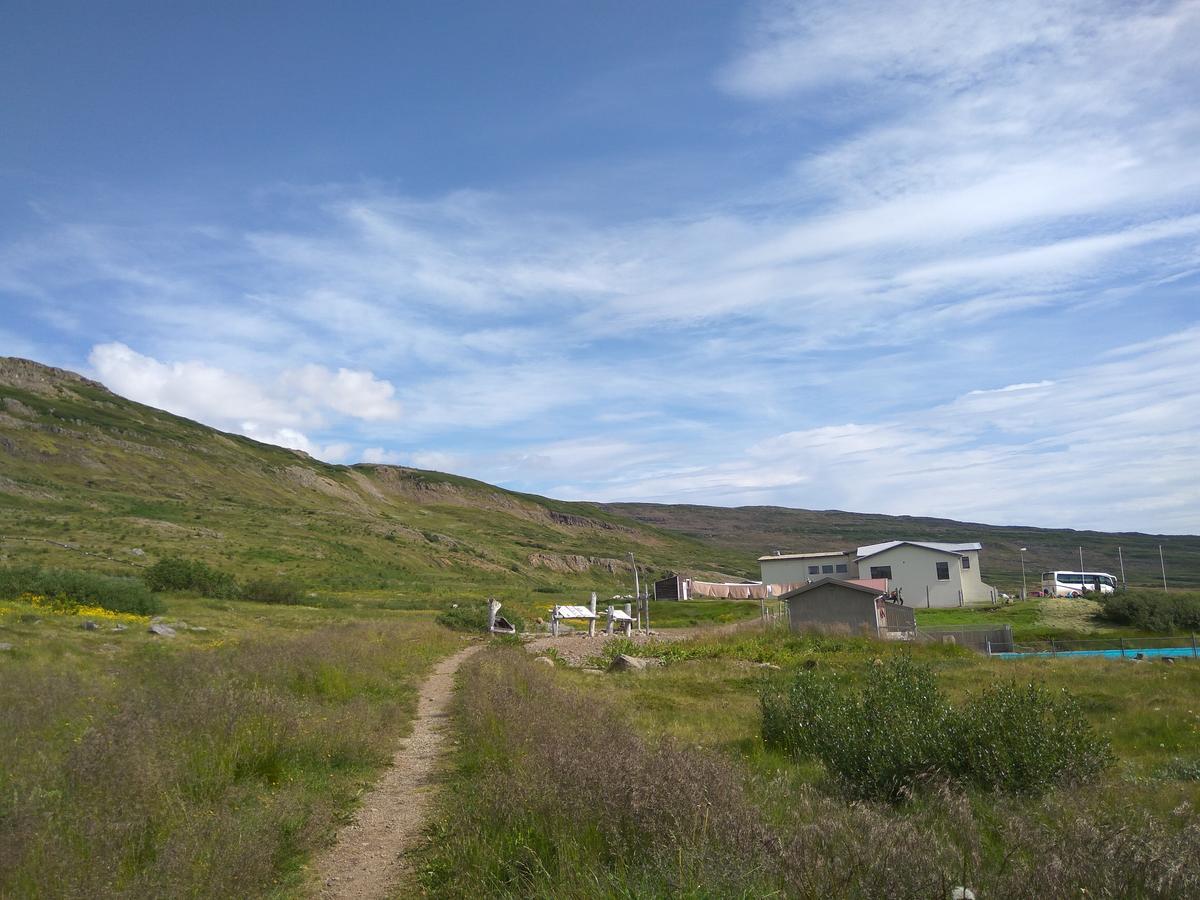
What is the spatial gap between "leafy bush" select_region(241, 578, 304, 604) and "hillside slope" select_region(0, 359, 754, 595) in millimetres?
7812

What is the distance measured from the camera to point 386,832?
7246 millimetres

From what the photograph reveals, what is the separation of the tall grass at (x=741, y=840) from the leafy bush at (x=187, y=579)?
122 ft

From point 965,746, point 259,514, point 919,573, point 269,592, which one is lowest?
point 965,746

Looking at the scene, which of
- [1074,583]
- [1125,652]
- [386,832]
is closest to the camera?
[386,832]

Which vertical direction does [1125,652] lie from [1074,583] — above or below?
below

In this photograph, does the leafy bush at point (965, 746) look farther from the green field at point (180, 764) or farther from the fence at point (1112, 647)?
the fence at point (1112, 647)

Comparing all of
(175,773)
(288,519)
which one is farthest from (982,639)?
(288,519)

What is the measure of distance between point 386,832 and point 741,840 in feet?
12.8

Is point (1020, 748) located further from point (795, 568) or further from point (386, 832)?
point (795, 568)

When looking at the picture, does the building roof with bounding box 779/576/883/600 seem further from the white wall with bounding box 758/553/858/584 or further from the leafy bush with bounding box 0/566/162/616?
the leafy bush with bounding box 0/566/162/616

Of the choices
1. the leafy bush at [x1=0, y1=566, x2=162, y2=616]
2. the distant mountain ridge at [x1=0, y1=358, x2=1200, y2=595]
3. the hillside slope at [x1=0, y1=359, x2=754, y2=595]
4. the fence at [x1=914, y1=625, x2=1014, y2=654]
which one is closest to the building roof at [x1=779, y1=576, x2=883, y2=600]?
the fence at [x1=914, y1=625, x2=1014, y2=654]

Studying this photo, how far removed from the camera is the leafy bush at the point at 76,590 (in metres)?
26.5

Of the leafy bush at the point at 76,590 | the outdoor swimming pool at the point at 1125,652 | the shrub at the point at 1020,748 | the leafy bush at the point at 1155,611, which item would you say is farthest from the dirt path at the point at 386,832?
the leafy bush at the point at 1155,611

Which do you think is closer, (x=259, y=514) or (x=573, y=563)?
(x=259, y=514)
